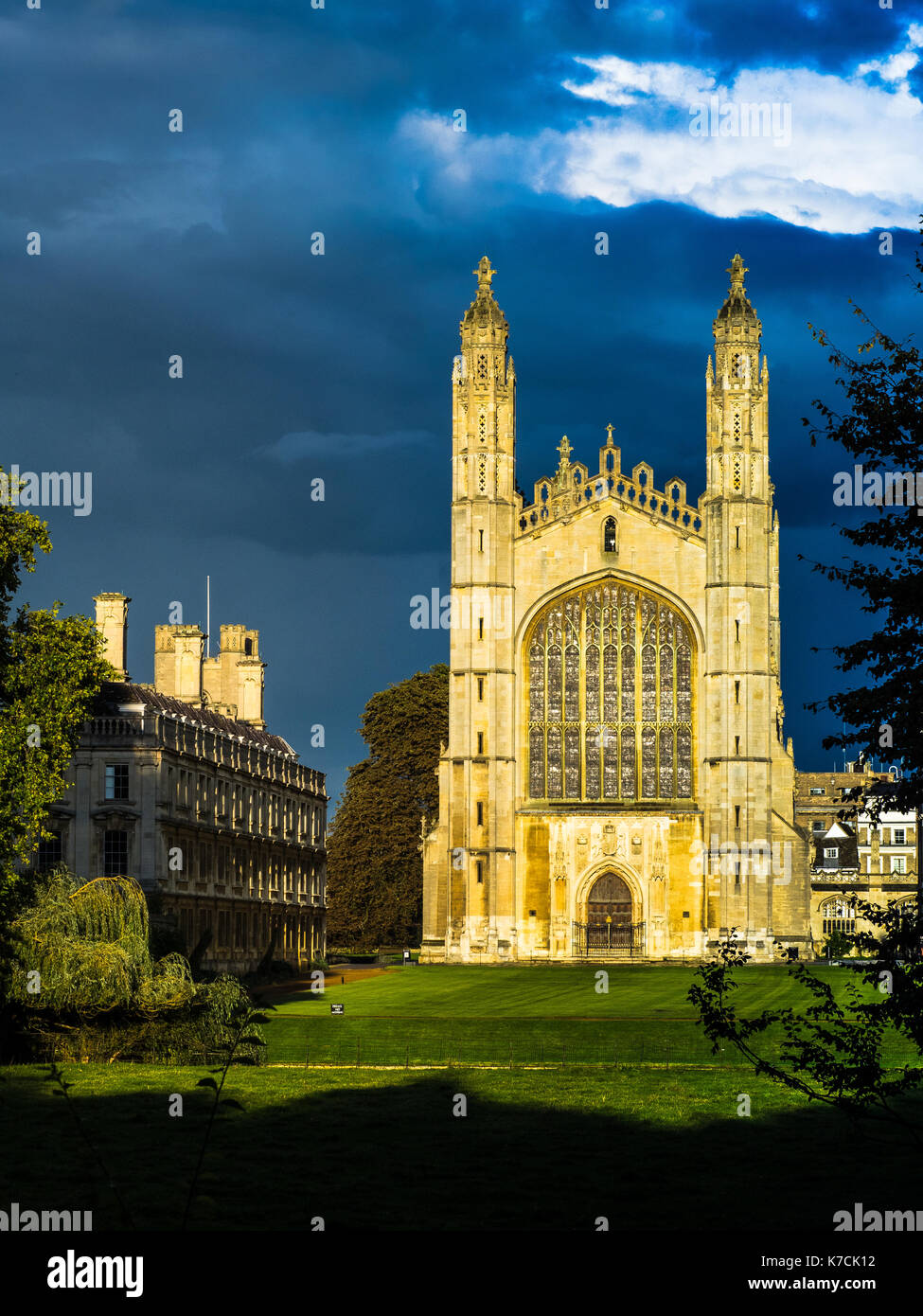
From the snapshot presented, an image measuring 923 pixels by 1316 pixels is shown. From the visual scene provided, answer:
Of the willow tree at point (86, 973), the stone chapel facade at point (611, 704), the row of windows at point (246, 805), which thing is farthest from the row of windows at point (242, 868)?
the willow tree at point (86, 973)

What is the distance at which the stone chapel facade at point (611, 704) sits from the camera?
8081cm

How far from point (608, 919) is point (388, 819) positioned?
20009 millimetres

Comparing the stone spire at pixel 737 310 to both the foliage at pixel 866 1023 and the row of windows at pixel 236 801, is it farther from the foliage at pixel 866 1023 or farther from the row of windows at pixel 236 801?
the foliage at pixel 866 1023

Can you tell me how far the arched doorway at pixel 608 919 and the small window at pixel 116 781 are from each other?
27997mm

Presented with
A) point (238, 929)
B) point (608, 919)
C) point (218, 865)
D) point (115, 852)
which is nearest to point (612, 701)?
point (608, 919)

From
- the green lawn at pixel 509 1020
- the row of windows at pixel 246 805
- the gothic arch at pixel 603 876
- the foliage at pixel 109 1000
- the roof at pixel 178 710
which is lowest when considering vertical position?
the green lawn at pixel 509 1020

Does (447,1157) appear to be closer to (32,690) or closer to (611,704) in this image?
(32,690)

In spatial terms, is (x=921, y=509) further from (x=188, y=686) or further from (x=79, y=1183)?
(x=188, y=686)

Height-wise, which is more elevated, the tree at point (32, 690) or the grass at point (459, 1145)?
the tree at point (32, 690)

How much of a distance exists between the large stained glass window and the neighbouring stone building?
482 inches

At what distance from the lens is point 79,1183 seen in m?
22.0

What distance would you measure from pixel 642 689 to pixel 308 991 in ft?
89.2

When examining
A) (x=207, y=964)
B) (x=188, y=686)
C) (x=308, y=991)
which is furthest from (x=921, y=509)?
(x=188, y=686)
